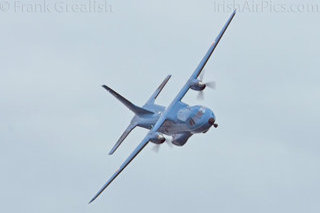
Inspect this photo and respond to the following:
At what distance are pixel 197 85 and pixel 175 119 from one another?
4.83 m

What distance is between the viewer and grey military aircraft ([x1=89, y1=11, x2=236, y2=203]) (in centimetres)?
8706

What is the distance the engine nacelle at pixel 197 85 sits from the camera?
9106 cm

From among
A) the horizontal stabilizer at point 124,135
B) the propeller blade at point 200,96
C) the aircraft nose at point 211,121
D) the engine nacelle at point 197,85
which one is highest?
the engine nacelle at point 197,85

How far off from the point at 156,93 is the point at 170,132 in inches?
498

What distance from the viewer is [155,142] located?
88.2 metres

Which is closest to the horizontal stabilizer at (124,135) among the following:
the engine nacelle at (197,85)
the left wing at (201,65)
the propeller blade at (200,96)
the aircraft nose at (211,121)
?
the left wing at (201,65)

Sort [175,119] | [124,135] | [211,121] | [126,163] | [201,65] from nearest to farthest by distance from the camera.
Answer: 1. [211,121]
2. [175,119]
3. [126,163]
4. [201,65]
5. [124,135]

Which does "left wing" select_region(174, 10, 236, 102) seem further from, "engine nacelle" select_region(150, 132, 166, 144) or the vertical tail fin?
the vertical tail fin

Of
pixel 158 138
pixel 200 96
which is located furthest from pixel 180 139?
pixel 200 96

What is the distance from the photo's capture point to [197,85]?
300 feet

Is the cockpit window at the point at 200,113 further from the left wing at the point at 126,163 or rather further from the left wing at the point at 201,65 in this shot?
the left wing at the point at 126,163

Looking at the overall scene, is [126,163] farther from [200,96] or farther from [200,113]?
[200,96]

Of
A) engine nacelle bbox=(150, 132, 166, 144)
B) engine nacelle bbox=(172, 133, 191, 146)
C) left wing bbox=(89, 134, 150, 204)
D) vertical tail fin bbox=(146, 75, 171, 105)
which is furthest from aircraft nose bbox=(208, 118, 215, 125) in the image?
vertical tail fin bbox=(146, 75, 171, 105)

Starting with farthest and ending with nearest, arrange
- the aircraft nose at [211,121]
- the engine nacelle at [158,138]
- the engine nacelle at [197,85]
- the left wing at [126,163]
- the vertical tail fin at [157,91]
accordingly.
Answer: the vertical tail fin at [157,91], the engine nacelle at [197,85], the left wing at [126,163], the engine nacelle at [158,138], the aircraft nose at [211,121]
